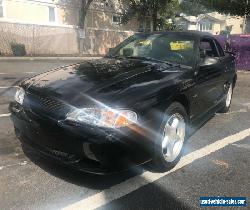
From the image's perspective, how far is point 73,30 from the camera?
87.6 feet

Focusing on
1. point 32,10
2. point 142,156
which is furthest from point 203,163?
point 32,10

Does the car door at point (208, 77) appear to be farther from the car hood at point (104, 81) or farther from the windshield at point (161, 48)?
the car hood at point (104, 81)

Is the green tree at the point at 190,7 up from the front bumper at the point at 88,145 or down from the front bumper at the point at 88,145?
up

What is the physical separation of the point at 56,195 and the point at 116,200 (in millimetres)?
592

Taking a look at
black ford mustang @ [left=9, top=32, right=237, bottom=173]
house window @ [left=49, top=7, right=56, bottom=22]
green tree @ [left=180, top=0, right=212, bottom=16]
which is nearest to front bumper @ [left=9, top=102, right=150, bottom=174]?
black ford mustang @ [left=9, top=32, right=237, bottom=173]

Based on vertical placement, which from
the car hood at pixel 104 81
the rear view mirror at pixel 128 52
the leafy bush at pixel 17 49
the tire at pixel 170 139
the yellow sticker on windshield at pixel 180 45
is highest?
the yellow sticker on windshield at pixel 180 45

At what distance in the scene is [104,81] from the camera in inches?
161

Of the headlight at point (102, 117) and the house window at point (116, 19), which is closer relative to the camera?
the headlight at point (102, 117)

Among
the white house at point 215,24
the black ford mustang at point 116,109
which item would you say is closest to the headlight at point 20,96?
the black ford mustang at point 116,109

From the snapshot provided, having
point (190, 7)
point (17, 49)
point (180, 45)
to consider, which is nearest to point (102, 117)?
point (180, 45)

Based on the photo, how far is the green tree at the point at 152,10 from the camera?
30.8 metres

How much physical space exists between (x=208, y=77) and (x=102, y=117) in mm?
2399

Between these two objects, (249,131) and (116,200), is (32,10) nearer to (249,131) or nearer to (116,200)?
(249,131)

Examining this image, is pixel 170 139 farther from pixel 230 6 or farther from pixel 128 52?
pixel 230 6
